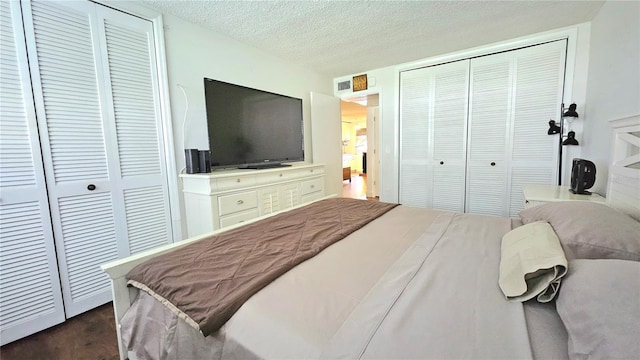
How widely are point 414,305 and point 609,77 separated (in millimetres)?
2766

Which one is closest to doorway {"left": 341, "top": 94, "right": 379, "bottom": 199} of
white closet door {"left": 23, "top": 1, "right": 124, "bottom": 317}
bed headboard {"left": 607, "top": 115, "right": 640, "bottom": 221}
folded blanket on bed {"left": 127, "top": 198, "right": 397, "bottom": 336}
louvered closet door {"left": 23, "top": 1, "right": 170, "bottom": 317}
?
bed headboard {"left": 607, "top": 115, "right": 640, "bottom": 221}

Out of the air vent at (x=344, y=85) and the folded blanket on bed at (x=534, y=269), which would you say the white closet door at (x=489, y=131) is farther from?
the folded blanket on bed at (x=534, y=269)

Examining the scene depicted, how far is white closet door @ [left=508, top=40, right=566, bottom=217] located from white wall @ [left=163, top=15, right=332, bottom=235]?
10.0 ft

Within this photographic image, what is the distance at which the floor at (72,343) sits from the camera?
1513mm

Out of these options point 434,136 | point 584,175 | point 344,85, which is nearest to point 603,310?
point 584,175

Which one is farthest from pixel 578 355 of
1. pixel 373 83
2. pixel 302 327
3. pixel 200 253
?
pixel 373 83

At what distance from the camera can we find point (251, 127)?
2.92 meters

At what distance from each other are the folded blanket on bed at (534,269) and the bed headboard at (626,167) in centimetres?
83

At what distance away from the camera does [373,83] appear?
13.3 ft

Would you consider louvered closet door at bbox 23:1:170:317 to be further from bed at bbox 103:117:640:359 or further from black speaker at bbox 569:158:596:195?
black speaker at bbox 569:158:596:195

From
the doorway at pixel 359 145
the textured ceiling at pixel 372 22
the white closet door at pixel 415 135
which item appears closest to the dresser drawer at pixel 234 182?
the textured ceiling at pixel 372 22

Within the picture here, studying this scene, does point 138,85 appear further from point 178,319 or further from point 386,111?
point 386,111

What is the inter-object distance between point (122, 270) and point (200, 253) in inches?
12.5

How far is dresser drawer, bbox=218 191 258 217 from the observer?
2.35m
